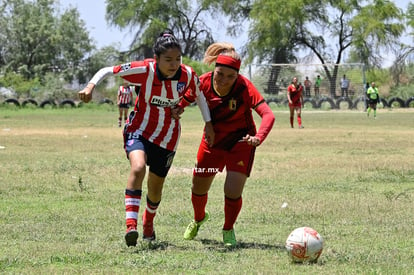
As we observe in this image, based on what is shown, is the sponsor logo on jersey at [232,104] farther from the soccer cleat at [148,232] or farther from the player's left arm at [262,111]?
the soccer cleat at [148,232]

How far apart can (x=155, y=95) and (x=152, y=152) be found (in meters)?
0.53

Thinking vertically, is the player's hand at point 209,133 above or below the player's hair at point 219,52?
below

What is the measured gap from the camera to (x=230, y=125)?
7.48 metres

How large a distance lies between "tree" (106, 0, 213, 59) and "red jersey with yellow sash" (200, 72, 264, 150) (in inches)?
2624

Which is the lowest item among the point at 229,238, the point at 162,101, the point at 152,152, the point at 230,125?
the point at 229,238

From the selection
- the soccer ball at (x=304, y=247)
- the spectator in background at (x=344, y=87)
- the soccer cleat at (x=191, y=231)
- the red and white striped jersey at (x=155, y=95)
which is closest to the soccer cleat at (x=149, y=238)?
the soccer cleat at (x=191, y=231)

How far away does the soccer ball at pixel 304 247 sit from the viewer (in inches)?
245

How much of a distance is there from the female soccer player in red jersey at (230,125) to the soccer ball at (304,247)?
106cm

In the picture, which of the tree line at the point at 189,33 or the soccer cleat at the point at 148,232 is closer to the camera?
the soccer cleat at the point at 148,232

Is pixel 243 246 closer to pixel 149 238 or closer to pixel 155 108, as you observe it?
pixel 149 238

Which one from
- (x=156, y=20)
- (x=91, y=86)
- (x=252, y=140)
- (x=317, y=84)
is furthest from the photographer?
(x=156, y=20)

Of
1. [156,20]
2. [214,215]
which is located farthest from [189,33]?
[214,215]

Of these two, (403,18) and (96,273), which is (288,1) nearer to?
(403,18)

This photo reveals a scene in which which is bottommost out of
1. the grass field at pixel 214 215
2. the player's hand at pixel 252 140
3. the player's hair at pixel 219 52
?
the grass field at pixel 214 215
